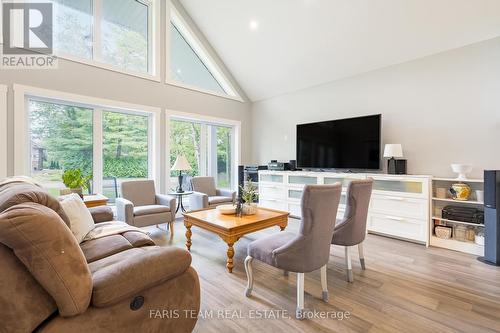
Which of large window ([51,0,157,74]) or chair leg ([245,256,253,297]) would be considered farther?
large window ([51,0,157,74])

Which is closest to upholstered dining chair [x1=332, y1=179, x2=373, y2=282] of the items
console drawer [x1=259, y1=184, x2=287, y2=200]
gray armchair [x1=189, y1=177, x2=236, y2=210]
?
gray armchair [x1=189, y1=177, x2=236, y2=210]

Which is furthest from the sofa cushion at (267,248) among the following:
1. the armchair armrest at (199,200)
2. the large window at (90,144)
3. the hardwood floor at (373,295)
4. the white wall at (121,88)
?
the white wall at (121,88)

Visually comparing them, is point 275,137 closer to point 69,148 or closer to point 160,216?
point 160,216

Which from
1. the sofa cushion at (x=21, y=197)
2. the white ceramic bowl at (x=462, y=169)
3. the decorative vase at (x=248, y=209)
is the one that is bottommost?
the decorative vase at (x=248, y=209)

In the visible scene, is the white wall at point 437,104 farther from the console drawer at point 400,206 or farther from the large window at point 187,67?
the large window at point 187,67

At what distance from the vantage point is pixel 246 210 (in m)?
3.07

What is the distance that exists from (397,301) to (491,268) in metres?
1.55

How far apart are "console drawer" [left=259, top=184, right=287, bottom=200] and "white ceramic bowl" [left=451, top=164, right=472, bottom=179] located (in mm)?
2696

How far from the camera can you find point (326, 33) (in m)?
3.97

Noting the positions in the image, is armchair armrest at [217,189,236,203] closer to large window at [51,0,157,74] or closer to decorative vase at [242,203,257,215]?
decorative vase at [242,203,257,215]

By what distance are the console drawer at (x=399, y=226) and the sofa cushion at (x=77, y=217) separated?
378 centimetres

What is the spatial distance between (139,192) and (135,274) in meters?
2.84

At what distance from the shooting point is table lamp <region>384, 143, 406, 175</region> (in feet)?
11.9

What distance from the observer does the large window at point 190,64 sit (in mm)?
4918
